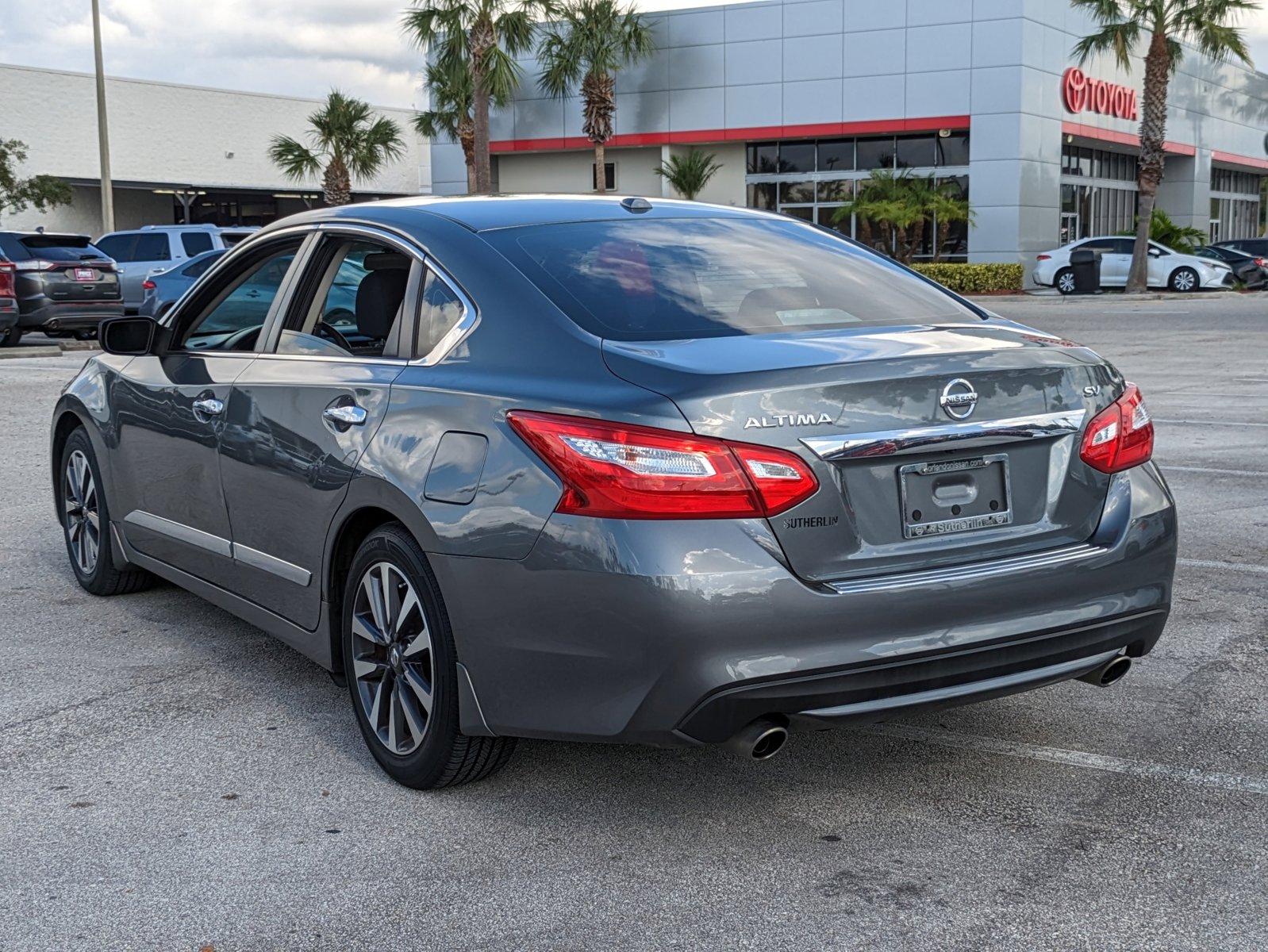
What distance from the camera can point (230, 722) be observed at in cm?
477

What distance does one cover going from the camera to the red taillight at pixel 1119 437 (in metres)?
3.82

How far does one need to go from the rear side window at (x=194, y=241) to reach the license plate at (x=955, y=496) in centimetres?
2469

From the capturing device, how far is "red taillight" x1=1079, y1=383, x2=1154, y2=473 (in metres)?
3.82

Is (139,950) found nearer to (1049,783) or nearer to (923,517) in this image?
(923,517)

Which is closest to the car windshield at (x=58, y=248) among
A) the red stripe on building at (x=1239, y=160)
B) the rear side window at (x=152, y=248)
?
the rear side window at (x=152, y=248)

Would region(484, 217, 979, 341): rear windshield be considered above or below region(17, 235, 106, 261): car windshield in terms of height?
below

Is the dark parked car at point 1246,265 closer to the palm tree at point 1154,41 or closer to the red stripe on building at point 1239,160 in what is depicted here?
the palm tree at point 1154,41

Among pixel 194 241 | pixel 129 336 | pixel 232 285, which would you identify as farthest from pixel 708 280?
pixel 194 241

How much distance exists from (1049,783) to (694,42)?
41.1m

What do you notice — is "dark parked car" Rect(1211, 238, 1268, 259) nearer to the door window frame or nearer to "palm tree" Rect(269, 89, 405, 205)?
"palm tree" Rect(269, 89, 405, 205)

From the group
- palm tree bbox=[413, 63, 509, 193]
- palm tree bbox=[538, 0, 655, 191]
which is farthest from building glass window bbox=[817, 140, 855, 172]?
palm tree bbox=[413, 63, 509, 193]

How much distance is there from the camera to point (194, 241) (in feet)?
87.2

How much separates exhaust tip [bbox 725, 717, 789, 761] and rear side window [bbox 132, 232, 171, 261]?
25094mm

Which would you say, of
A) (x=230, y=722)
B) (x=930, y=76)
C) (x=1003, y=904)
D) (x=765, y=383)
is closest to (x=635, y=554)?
(x=765, y=383)
